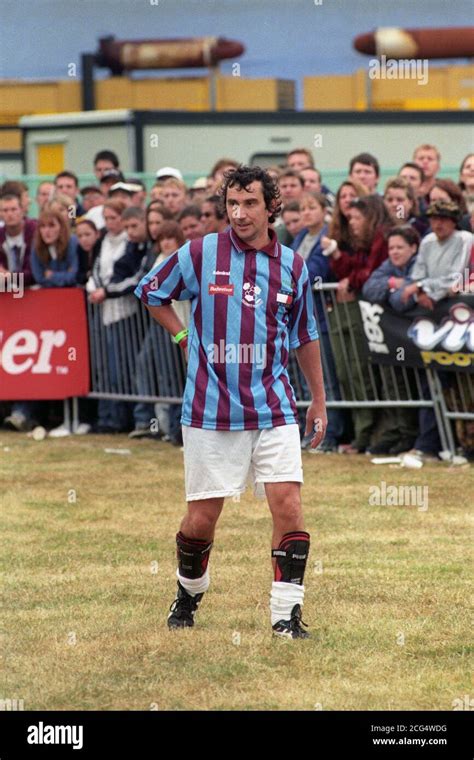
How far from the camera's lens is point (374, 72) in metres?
23.8

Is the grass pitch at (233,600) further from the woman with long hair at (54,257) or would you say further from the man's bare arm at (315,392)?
the woman with long hair at (54,257)

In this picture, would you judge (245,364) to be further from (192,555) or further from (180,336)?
(192,555)

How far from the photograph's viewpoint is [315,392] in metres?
7.43

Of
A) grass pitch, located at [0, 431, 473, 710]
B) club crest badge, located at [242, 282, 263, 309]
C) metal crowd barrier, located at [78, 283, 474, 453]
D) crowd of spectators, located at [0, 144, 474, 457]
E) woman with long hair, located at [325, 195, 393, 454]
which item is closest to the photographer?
grass pitch, located at [0, 431, 473, 710]

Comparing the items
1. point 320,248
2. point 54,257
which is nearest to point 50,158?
point 54,257

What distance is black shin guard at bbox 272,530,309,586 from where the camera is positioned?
286 inches

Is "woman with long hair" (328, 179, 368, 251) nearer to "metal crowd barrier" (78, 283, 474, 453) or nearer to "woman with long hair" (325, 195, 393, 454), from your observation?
"woman with long hair" (325, 195, 393, 454)

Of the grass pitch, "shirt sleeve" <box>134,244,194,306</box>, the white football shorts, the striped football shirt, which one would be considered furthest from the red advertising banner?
the white football shorts

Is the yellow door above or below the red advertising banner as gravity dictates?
above

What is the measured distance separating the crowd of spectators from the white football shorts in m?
5.22

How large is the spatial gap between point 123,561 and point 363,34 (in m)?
21.7

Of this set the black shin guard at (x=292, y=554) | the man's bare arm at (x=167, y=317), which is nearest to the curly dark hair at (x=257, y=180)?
the man's bare arm at (x=167, y=317)

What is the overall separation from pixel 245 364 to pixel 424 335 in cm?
562

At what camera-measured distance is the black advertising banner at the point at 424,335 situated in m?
12.3
